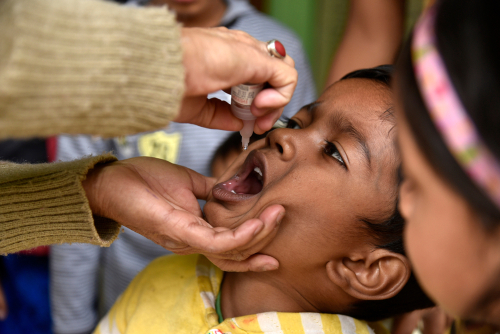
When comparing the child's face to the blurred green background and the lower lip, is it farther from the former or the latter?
the blurred green background

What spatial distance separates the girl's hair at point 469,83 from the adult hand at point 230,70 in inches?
14.6

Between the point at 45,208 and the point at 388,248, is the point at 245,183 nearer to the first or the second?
the point at 388,248

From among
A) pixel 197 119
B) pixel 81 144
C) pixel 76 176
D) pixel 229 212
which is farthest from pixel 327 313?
pixel 81 144

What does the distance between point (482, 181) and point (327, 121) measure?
2.04ft

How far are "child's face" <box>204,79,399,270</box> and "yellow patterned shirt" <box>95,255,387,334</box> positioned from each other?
15cm

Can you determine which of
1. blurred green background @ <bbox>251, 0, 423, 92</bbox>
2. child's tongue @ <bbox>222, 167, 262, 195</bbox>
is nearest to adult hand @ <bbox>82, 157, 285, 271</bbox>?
child's tongue @ <bbox>222, 167, 262, 195</bbox>

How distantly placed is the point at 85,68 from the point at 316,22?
2183mm

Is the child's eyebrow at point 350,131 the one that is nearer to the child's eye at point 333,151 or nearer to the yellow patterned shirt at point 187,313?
the child's eye at point 333,151

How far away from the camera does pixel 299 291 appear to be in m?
1.14

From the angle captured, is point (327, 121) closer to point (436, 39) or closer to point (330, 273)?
point (330, 273)

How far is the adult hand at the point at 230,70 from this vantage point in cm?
79

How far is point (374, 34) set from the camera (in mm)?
1590

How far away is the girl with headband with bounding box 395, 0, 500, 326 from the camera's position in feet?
1.63

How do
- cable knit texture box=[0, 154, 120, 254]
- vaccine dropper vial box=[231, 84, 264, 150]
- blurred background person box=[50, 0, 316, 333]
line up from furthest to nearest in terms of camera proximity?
blurred background person box=[50, 0, 316, 333] → cable knit texture box=[0, 154, 120, 254] → vaccine dropper vial box=[231, 84, 264, 150]
